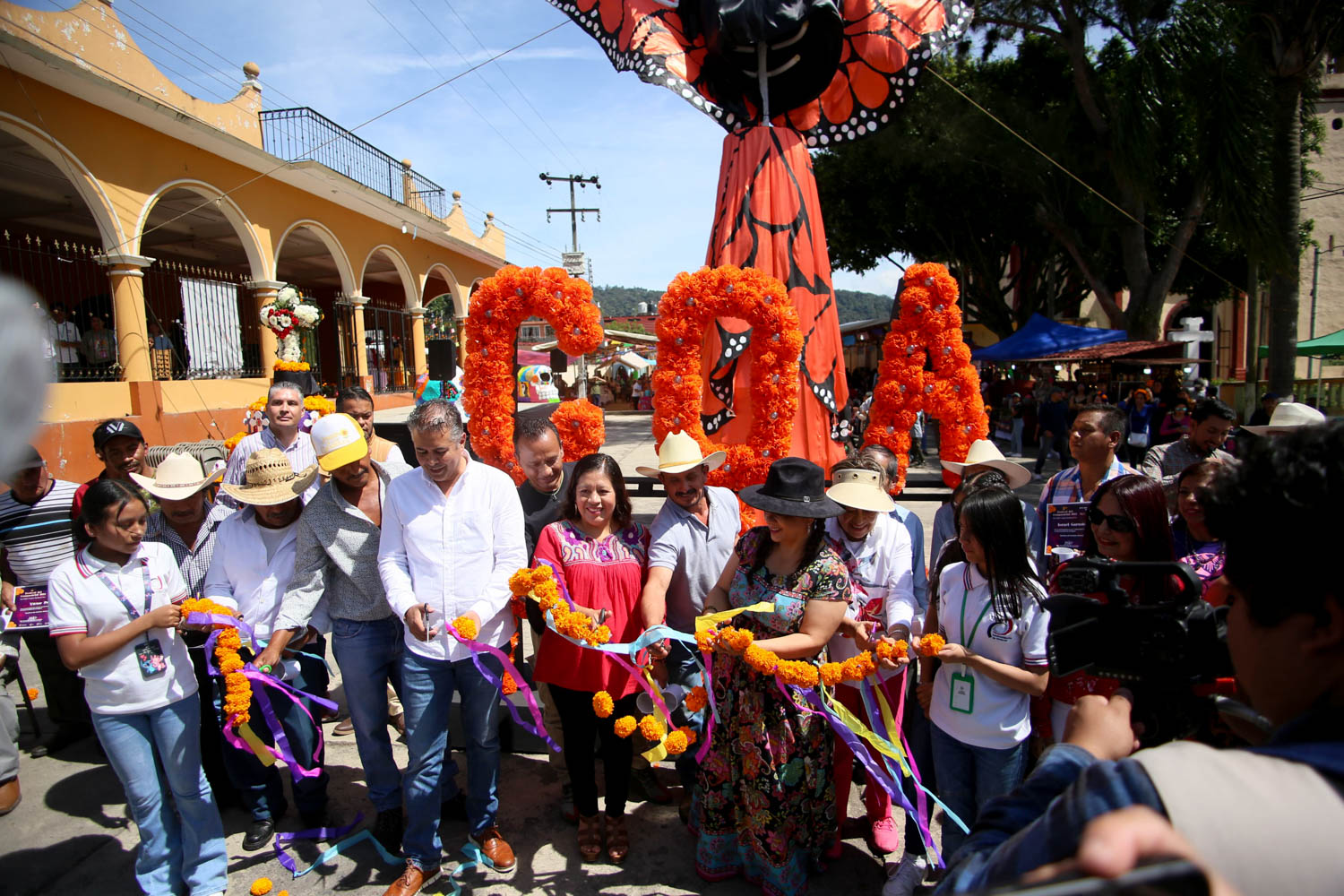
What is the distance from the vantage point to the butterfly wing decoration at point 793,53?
6238 millimetres

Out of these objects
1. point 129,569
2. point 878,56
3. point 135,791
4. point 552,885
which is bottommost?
point 552,885

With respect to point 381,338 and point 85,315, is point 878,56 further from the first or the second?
point 381,338

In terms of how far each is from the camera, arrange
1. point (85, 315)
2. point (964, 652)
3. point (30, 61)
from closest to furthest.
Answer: point (964, 652), point (30, 61), point (85, 315)

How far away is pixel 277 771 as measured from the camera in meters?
3.29

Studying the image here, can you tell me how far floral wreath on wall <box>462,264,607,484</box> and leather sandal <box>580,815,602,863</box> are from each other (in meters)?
2.13

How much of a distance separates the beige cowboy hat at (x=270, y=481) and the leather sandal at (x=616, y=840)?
1948 mm

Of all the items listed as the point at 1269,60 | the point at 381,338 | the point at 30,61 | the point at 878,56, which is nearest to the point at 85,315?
the point at 30,61

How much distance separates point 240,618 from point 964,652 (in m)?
2.82

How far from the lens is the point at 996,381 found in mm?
19625

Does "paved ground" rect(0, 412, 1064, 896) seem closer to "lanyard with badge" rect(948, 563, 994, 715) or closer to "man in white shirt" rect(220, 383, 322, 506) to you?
"lanyard with badge" rect(948, 563, 994, 715)

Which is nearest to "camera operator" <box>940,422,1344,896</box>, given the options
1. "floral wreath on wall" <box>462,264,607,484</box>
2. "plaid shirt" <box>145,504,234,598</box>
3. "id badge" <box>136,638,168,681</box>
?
"id badge" <box>136,638,168,681</box>

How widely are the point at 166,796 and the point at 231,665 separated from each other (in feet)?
1.78

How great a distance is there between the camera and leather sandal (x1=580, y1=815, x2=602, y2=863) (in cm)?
296

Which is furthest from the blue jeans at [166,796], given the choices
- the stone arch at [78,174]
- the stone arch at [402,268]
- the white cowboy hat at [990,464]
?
the stone arch at [402,268]
